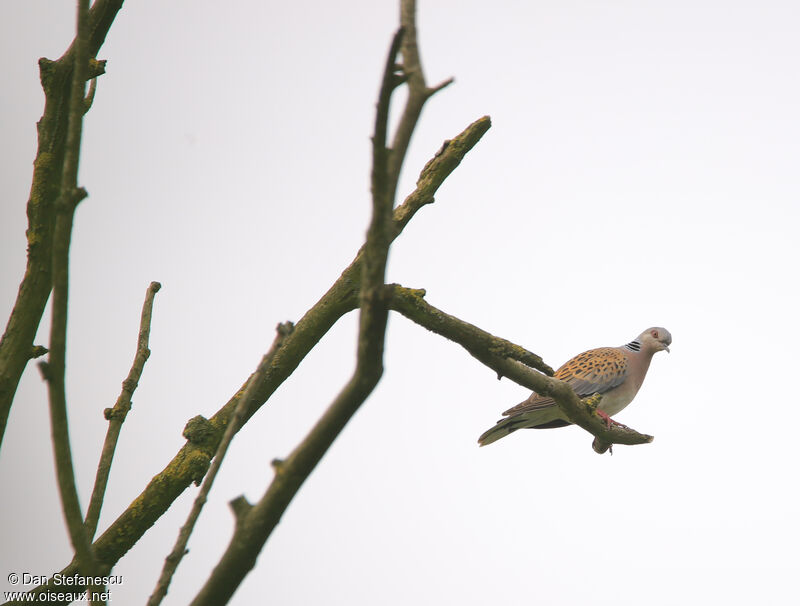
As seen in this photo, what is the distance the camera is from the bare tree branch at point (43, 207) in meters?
3.11

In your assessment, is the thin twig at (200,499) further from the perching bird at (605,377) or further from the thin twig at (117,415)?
the perching bird at (605,377)

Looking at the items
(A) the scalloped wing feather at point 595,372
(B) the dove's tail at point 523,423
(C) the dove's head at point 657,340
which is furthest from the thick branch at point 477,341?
(C) the dove's head at point 657,340

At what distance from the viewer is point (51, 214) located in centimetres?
334

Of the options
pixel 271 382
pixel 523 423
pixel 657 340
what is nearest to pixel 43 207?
pixel 271 382

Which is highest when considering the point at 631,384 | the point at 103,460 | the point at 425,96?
the point at 631,384

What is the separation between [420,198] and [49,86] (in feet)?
5.79

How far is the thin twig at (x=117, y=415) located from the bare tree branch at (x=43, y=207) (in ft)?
1.17

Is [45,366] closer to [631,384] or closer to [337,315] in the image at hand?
[337,315]

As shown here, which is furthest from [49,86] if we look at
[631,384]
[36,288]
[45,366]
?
[631,384]

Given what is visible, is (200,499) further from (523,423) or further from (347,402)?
(523,423)

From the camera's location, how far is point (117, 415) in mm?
3303

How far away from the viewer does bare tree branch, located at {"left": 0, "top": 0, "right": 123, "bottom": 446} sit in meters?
3.11

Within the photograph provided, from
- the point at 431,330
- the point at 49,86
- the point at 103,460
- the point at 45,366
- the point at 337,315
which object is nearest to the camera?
the point at 45,366

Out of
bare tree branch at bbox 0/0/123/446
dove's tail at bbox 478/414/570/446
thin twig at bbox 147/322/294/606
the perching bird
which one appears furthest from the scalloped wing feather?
thin twig at bbox 147/322/294/606
